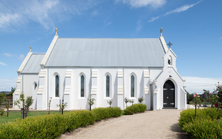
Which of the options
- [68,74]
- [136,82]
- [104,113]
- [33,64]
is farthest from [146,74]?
[33,64]

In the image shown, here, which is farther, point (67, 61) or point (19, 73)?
point (19, 73)

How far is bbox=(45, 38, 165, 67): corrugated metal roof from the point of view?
26.3m

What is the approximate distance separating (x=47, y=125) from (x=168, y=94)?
19926 mm

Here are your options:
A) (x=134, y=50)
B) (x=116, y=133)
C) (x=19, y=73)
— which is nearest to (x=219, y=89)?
(x=116, y=133)

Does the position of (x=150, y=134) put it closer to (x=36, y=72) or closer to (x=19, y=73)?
(x=36, y=72)

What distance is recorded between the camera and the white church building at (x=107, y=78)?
2392 cm

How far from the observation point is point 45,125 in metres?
8.97

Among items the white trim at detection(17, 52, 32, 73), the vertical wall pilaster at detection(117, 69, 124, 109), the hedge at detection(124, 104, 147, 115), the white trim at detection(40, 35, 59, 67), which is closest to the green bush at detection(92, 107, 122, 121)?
the hedge at detection(124, 104, 147, 115)

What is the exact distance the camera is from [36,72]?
29578 mm

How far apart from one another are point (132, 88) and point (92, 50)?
10.2 m

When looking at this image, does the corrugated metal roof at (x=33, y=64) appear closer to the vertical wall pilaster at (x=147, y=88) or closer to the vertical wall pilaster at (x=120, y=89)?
the vertical wall pilaster at (x=120, y=89)

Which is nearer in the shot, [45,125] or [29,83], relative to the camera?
[45,125]

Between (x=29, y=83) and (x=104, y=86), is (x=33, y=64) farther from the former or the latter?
(x=104, y=86)

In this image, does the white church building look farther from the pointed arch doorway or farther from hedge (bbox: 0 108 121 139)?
hedge (bbox: 0 108 121 139)
